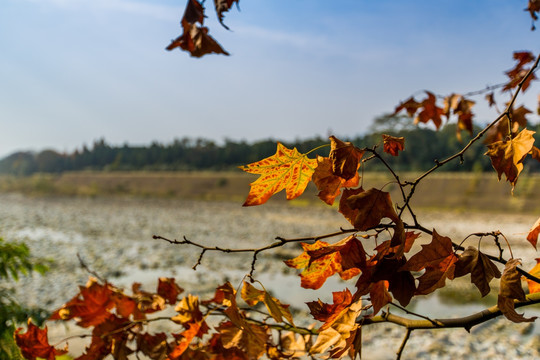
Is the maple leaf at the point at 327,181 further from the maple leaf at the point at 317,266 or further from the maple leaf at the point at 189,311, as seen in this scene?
the maple leaf at the point at 189,311

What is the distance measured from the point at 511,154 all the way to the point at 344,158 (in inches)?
7.4

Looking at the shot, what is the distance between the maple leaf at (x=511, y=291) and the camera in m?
0.36

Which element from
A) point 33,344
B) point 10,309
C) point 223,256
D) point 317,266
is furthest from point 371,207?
point 223,256

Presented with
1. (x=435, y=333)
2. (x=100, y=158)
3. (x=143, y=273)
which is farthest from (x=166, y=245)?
(x=100, y=158)

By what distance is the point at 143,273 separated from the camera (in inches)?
208

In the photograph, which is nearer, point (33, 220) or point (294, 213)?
point (33, 220)

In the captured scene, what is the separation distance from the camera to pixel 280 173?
1.42ft

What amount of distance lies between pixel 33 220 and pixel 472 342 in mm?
12235

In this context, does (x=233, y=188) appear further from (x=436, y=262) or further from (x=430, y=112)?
(x=436, y=262)

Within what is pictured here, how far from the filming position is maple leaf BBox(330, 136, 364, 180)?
14.6 inches

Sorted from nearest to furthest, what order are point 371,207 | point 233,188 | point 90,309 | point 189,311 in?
point 371,207 → point 189,311 → point 90,309 → point 233,188

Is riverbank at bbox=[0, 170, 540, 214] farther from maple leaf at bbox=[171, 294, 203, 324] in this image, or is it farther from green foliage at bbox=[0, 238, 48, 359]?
maple leaf at bbox=[171, 294, 203, 324]

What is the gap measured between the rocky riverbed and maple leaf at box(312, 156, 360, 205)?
0.17m

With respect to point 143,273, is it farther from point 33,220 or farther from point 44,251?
point 33,220
